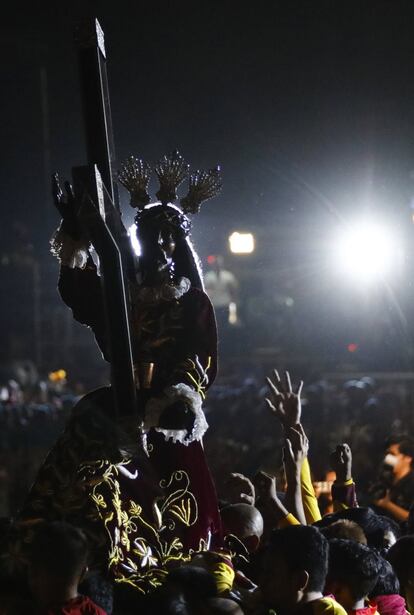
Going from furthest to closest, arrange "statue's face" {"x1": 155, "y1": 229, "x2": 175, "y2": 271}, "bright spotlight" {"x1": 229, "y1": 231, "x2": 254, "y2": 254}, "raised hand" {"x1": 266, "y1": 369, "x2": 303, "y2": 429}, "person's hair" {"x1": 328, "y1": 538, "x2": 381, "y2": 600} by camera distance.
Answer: "bright spotlight" {"x1": 229, "y1": 231, "x2": 254, "y2": 254}, "raised hand" {"x1": 266, "y1": 369, "x2": 303, "y2": 429}, "statue's face" {"x1": 155, "y1": 229, "x2": 175, "y2": 271}, "person's hair" {"x1": 328, "y1": 538, "x2": 381, "y2": 600}

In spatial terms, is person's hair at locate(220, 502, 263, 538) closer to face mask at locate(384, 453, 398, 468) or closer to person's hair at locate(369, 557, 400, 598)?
person's hair at locate(369, 557, 400, 598)

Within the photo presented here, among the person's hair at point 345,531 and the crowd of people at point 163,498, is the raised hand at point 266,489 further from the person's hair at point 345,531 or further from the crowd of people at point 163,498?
the person's hair at point 345,531

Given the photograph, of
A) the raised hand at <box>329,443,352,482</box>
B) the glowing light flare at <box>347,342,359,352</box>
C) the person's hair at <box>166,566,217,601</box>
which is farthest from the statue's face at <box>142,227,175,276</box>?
the glowing light flare at <box>347,342,359,352</box>

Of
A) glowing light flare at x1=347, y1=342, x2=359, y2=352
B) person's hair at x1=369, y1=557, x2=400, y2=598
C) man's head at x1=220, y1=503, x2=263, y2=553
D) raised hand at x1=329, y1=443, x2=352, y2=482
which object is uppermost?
glowing light flare at x1=347, y1=342, x2=359, y2=352

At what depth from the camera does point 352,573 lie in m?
4.36

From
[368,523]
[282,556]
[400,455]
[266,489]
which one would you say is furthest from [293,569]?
[400,455]

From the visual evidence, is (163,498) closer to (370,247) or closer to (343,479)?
(343,479)

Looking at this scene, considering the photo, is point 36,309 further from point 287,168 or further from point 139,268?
point 139,268

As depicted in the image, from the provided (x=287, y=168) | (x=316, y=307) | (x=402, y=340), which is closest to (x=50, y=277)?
(x=316, y=307)

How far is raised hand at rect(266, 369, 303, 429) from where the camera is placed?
5805 millimetres

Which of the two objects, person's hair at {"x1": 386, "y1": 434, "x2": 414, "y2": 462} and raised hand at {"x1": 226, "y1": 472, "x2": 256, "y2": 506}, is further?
person's hair at {"x1": 386, "y1": 434, "x2": 414, "y2": 462}

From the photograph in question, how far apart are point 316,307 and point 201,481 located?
2008 cm

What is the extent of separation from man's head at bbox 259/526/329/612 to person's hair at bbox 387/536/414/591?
0.99 metres

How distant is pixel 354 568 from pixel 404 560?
0.68 meters
